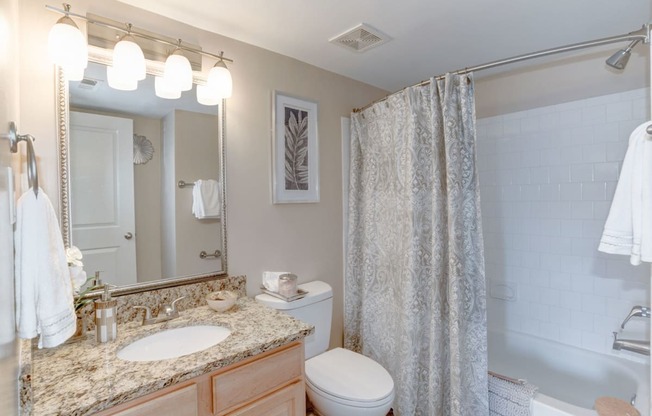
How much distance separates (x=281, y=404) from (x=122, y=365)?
61 centimetres

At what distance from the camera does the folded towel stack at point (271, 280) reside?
72.4 inches

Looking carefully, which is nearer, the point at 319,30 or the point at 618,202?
the point at 618,202

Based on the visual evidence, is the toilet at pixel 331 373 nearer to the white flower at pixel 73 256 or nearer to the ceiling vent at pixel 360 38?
the white flower at pixel 73 256

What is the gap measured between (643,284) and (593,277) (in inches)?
9.4

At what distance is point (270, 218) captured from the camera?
195 centimetres

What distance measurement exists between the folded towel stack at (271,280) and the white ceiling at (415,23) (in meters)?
1.36

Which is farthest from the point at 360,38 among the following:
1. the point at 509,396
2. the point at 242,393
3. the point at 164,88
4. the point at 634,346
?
the point at 634,346

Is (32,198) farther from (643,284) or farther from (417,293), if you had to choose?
(643,284)

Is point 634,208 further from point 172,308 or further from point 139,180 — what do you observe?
point 139,180

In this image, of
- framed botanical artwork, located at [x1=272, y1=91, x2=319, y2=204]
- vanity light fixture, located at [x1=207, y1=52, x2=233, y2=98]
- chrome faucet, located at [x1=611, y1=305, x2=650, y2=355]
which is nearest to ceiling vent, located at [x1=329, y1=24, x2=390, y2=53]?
framed botanical artwork, located at [x1=272, y1=91, x2=319, y2=204]

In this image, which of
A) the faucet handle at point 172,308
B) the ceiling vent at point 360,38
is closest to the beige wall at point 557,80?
the ceiling vent at point 360,38

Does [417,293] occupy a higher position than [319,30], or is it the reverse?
[319,30]

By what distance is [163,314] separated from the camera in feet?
4.75

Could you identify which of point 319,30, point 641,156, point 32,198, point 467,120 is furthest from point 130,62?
point 641,156
